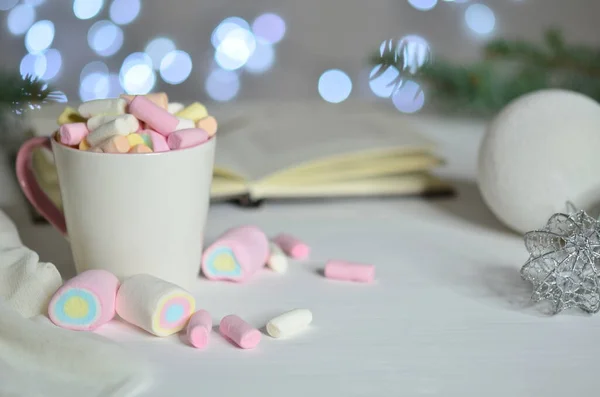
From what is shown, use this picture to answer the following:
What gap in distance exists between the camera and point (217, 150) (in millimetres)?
1027

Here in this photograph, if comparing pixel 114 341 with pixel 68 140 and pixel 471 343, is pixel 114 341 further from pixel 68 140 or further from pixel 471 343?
pixel 471 343

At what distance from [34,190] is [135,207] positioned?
0.16 meters

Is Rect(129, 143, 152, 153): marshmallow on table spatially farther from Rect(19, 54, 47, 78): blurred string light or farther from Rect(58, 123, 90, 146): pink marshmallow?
Rect(19, 54, 47, 78): blurred string light

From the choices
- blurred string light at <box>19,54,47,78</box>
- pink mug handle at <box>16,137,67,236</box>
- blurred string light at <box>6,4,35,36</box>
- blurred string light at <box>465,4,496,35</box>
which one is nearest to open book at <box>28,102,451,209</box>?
pink mug handle at <box>16,137,67,236</box>

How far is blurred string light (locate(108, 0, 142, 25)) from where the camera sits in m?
2.01

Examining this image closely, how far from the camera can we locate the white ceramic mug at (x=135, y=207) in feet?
2.16

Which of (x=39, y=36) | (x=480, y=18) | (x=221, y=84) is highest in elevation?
(x=480, y=18)

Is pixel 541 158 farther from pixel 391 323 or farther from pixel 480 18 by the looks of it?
pixel 480 18

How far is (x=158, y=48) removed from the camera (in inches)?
82.6

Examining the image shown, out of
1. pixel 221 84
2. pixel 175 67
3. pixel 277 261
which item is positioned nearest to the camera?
pixel 277 261

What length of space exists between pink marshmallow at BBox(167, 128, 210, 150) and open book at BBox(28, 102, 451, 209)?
0.84 ft

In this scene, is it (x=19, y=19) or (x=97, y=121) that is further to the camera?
(x=19, y=19)

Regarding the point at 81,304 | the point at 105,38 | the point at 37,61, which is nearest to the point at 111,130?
the point at 81,304

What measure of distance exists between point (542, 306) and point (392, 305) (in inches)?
5.4
